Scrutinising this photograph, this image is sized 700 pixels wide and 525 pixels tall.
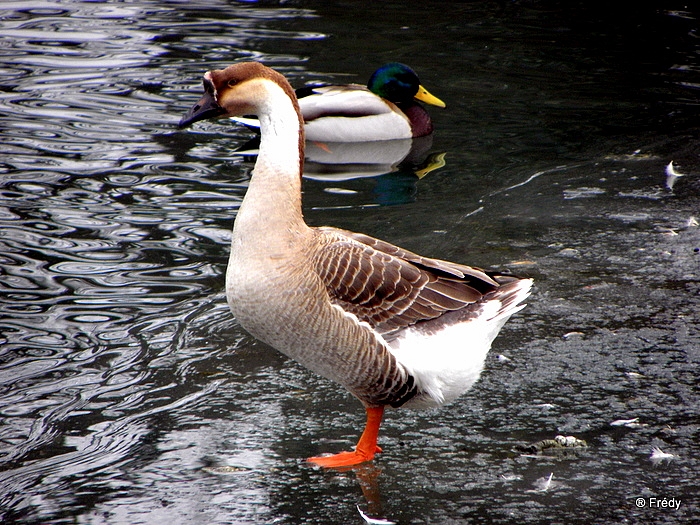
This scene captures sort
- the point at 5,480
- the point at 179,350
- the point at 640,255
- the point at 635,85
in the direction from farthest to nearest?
the point at 635,85
the point at 640,255
the point at 179,350
the point at 5,480

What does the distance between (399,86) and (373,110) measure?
17.8 inches

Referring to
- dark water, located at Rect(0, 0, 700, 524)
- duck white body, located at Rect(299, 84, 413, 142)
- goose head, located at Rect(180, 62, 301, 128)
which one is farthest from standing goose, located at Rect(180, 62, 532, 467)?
duck white body, located at Rect(299, 84, 413, 142)

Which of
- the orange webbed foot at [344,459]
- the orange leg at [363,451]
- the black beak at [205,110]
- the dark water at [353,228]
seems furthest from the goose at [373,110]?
the orange webbed foot at [344,459]

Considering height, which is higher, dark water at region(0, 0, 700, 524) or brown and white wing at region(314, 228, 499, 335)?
brown and white wing at region(314, 228, 499, 335)

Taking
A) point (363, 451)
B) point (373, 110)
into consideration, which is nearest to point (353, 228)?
point (363, 451)

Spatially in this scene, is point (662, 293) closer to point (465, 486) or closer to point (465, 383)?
point (465, 383)

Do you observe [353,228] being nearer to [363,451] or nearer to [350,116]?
[363,451]

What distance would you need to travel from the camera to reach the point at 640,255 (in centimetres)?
596

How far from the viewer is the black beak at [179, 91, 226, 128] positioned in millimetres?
4000

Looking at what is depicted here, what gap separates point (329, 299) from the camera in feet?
12.4

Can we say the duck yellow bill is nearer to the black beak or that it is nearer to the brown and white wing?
the brown and white wing

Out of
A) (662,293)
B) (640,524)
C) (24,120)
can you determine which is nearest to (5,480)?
(640,524)

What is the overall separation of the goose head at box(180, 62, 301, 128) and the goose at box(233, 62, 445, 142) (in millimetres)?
6116

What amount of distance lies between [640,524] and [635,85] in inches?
357
